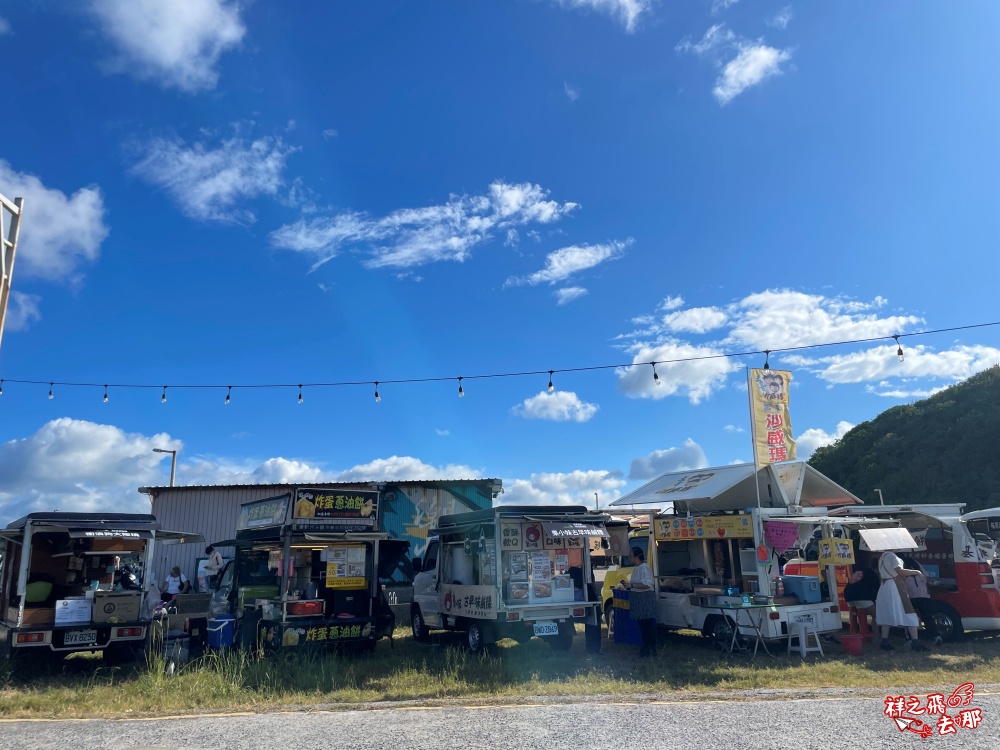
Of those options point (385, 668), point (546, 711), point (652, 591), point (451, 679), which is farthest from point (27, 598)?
point (652, 591)

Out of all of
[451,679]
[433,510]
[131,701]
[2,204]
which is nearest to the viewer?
[2,204]

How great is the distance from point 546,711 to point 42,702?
5.45 metres

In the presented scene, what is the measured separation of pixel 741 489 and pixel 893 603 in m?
2.76

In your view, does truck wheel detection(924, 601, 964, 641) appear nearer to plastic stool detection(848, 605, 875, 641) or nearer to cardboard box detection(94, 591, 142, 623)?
plastic stool detection(848, 605, 875, 641)

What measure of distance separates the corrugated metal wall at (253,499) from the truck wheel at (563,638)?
36.0 ft

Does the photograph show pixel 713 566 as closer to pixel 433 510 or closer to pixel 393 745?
pixel 393 745

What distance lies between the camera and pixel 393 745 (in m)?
6.02

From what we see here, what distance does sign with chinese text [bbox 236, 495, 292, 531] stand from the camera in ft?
34.3

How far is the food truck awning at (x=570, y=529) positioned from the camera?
10.5m

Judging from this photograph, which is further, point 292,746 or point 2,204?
point 292,746

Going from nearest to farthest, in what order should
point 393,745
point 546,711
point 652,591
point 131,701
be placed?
point 393,745 → point 546,711 → point 131,701 → point 652,591

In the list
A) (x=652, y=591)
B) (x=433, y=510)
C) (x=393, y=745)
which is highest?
(x=433, y=510)

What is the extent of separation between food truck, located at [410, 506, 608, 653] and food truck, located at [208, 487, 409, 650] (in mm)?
1247

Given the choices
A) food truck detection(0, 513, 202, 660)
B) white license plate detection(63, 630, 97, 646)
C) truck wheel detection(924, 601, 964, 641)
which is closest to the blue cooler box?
truck wheel detection(924, 601, 964, 641)
